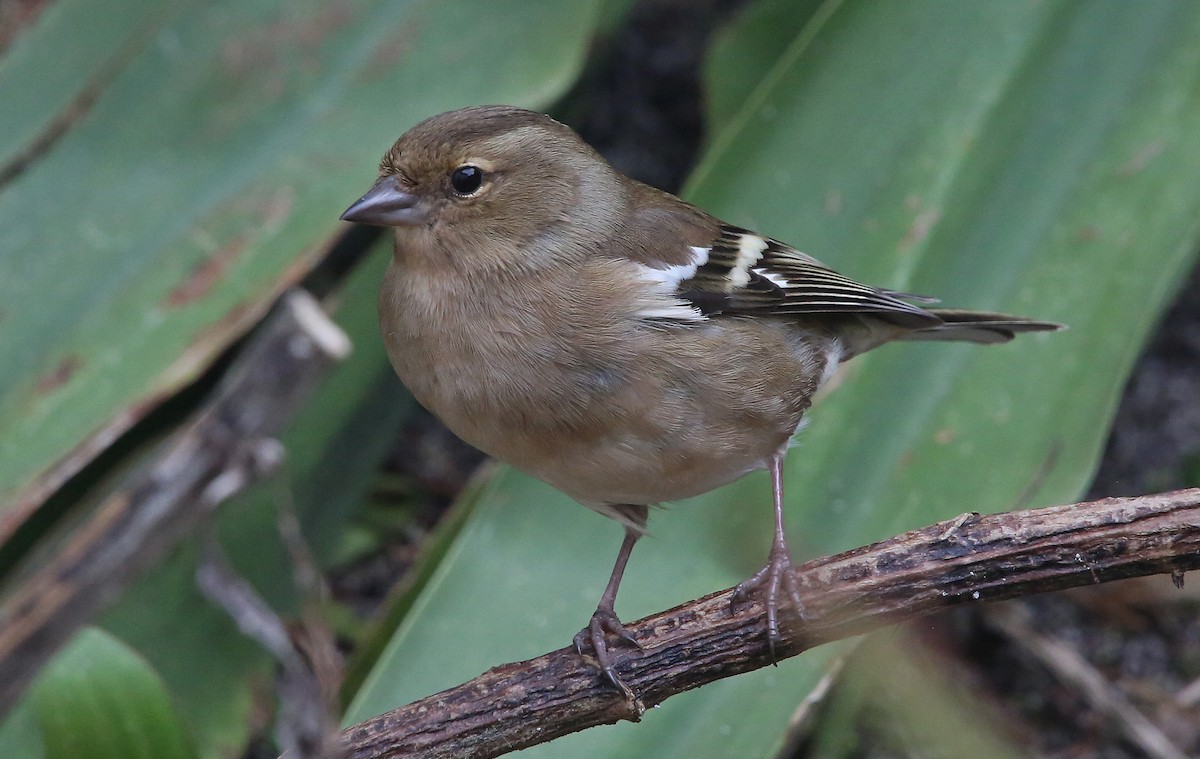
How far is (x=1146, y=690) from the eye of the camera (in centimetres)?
404

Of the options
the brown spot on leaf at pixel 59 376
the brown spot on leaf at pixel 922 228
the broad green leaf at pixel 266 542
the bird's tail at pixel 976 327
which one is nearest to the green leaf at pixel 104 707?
the brown spot on leaf at pixel 59 376

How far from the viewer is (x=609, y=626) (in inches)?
108

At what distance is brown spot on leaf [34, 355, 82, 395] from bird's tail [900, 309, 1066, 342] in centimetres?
211

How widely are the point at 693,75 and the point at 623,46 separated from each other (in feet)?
1.13

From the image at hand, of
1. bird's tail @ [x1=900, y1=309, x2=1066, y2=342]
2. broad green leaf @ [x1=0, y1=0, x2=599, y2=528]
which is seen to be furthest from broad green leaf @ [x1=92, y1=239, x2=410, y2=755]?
bird's tail @ [x1=900, y1=309, x2=1066, y2=342]

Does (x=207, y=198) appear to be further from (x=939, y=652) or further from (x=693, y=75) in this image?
(x=693, y=75)

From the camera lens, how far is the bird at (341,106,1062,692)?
2.74 meters

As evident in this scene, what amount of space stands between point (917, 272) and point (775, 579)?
1.06m

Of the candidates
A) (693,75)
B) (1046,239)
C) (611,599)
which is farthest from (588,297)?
(693,75)

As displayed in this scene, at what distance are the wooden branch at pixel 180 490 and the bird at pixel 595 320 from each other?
0.28m

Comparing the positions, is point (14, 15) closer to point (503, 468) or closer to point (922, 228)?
point (503, 468)

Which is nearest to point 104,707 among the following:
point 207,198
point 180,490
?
point 180,490

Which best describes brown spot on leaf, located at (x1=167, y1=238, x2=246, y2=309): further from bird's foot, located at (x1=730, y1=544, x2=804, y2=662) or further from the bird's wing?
bird's foot, located at (x1=730, y1=544, x2=804, y2=662)

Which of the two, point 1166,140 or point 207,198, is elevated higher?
point 1166,140
